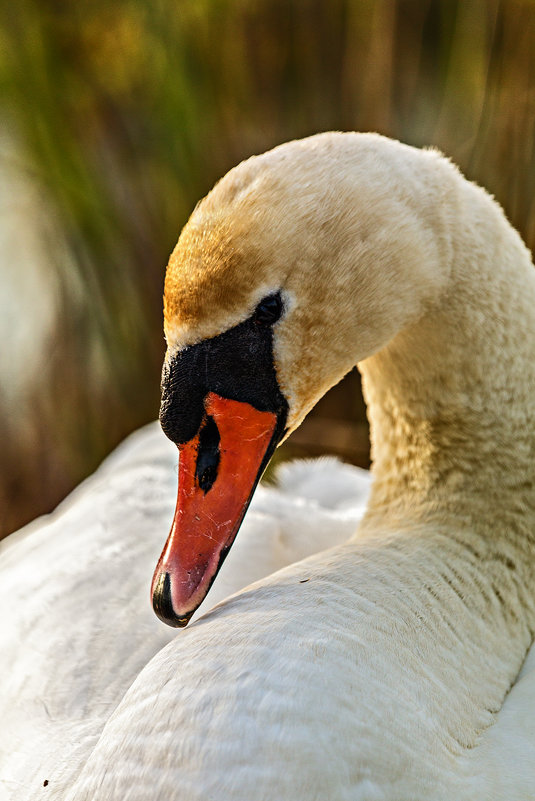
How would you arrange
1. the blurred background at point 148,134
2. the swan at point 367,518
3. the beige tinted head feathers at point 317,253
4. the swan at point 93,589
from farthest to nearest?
the blurred background at point 148,134 → the swan at point 93,589 → the beige tinted head feathers at point 317,253 → the swan at point 367,518

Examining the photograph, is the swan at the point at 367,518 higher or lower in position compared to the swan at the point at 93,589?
higher

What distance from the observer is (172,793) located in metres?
0.99

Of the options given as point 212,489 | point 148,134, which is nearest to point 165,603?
point 212,489

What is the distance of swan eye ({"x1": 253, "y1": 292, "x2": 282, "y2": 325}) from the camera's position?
1.21m

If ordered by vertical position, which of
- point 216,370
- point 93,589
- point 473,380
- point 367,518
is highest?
point 216,370

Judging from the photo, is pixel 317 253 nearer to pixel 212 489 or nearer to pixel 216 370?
pixel 216 370

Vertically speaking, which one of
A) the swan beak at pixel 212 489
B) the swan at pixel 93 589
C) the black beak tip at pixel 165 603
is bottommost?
the swan at pixel 93 589

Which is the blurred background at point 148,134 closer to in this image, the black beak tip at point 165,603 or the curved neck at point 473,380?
the curved neck at point 473,380

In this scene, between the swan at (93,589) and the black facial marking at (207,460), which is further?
the swan at (93,589)

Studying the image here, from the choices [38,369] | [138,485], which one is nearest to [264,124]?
[38,369]

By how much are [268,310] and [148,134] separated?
2.20 meters

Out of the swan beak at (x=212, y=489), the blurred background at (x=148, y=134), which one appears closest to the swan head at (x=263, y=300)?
the swan beak at (x=212, y=489)

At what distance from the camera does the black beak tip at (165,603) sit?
118 centimetres

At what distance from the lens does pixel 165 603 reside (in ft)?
3.89
